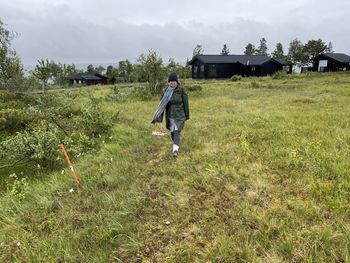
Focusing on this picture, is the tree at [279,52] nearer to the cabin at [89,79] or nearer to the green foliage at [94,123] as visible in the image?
the cabin at [89,79]

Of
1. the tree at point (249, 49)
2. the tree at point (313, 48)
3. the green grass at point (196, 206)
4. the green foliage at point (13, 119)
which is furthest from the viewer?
the tree at point (249, 49)

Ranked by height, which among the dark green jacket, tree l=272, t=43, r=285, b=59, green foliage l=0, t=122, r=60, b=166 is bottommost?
green foliage l=0, t=122, r=60, b=166

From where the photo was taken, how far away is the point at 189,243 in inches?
132

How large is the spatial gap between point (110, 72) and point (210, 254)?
6111cm

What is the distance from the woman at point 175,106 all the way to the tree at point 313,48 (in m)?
55.7

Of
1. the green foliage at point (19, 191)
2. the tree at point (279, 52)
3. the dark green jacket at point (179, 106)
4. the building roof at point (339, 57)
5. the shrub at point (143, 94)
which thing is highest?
the tree at point (279, 52)

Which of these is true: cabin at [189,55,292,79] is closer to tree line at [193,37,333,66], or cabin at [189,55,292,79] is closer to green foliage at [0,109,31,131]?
tree line at [193,37,333,66]

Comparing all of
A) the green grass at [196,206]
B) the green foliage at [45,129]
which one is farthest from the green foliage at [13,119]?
the green grass at [196,206]

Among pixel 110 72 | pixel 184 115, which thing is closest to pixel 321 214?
pixel 184 115

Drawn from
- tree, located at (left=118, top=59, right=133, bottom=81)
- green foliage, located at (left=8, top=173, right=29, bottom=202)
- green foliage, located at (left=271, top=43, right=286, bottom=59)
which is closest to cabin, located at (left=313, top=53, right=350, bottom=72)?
green foliage, located at (left=271, top=43, right=286, bottom=59)

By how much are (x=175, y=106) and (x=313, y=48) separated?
58.3 metres

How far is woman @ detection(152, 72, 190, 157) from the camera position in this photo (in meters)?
6.07

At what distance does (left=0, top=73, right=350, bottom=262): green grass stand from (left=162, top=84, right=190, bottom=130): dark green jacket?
77cm

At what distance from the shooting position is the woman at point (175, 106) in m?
6.07
